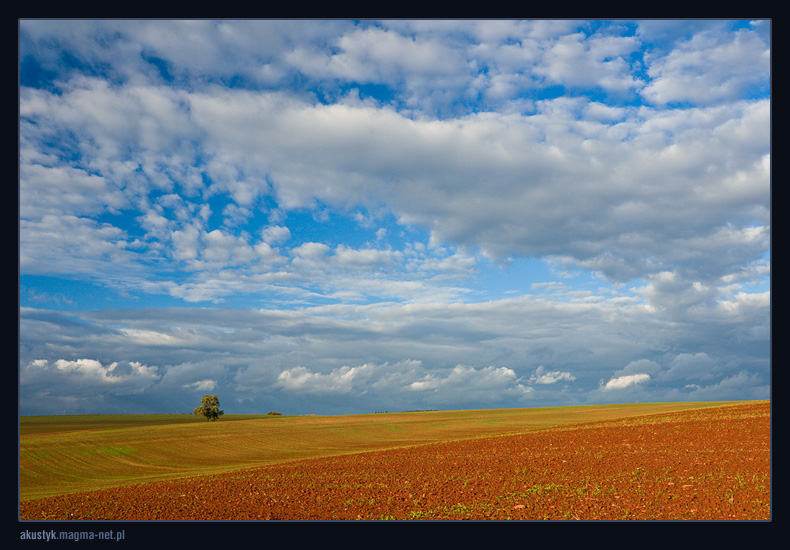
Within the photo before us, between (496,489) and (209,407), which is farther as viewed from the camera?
(209,407)

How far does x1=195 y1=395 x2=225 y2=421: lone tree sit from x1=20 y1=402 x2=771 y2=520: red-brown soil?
74725 mm

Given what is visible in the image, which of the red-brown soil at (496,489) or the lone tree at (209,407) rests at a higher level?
the red-brown soil at (496,489)

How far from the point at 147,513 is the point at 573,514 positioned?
54.8 feet

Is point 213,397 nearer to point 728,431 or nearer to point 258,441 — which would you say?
point 258,441

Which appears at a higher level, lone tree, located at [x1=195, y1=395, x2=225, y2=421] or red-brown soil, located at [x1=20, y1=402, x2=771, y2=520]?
red-brown soil, located at [x1=20, y1=402, x2=771, y2=520]

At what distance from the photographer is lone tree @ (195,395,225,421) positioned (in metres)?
100

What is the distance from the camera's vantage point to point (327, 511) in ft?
61.9

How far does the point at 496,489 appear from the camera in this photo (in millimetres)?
21594

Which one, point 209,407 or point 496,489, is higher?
point 496,489

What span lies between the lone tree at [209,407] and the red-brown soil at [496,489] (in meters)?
74.7

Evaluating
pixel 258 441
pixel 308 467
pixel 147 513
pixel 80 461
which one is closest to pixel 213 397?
pixel 258 441

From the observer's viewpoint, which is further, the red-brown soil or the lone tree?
the lone tree

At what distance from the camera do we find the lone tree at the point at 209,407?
10025 centimetres

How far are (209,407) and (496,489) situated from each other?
92.3 m
